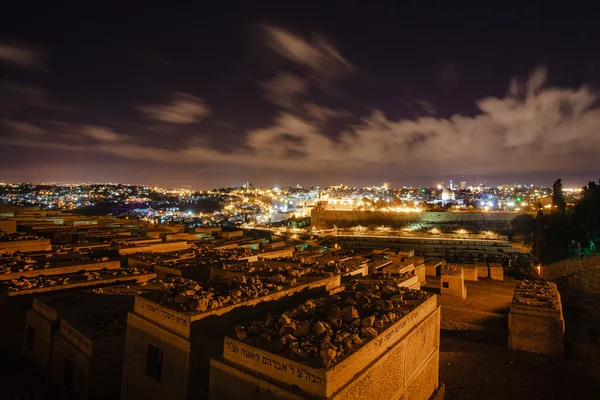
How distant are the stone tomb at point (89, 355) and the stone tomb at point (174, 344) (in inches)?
25.6

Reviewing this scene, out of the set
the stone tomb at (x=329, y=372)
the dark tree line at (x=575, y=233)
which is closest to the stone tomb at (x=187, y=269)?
the stone tomb at (x=329, y=372)

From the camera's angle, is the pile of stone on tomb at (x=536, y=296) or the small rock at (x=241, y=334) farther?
the pile of stone on tomb at (x=536, y=296)

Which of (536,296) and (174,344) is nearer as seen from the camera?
(174,344)

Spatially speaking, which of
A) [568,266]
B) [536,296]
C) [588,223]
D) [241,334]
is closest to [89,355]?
[241,334]

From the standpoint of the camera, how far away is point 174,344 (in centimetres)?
553

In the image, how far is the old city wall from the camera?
2260 inches

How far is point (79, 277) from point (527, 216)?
58394mm

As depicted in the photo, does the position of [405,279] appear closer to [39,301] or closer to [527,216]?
[39,301]

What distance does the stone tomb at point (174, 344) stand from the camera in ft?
17.6

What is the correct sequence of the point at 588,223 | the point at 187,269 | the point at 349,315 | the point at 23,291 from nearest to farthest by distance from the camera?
1. the point at 349,315
2. the point at 23,291
3. the point at 187,269
4. the point at 588,223

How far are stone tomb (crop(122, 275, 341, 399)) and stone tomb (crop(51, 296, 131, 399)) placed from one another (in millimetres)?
651

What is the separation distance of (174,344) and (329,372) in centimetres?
286

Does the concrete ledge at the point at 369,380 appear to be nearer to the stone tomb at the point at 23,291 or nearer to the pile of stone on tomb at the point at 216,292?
the pile of stone on tomb at the point at 216,292

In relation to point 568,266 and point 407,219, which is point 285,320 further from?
point 407,219
